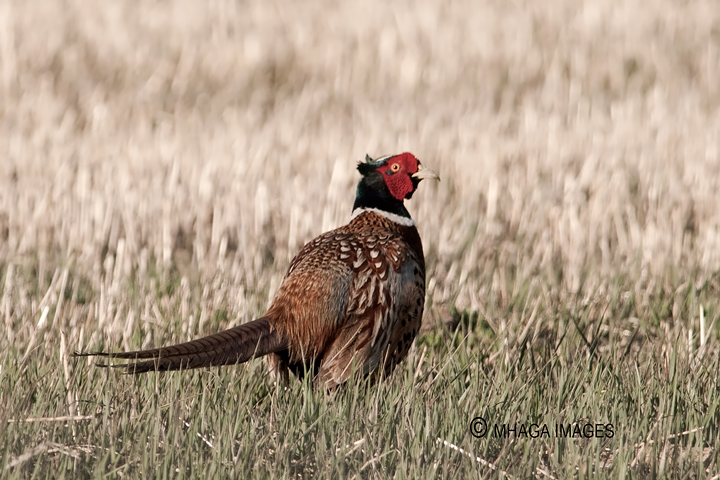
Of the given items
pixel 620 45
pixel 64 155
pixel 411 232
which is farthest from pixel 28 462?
pixel 620 45

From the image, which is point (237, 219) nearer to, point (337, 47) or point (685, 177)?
point (685, 177)

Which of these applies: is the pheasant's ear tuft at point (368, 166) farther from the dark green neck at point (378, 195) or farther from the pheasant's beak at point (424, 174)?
the pheasant's beak at point (424, 174)

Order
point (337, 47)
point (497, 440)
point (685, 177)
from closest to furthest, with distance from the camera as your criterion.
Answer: point (497, 440), point (685, 177), point (337, 47)

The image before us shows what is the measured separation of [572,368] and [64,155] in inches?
184

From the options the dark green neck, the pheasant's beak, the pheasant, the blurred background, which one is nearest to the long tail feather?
the pheasant

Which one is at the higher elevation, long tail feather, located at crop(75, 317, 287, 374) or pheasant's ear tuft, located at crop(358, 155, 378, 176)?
pheasant's ear tuft, located at crop(358, 155, 378, 176)

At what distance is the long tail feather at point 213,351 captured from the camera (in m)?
3.29

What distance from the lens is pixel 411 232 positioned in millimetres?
4363

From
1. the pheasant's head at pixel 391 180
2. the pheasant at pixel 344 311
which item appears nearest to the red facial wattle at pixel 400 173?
the pheasant's head at pixel 391 180

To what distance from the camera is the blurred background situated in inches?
245

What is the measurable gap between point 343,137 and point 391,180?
392 centimetres

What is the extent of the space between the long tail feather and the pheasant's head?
2.68 feet

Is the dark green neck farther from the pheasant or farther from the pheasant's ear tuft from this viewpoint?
the pheasant

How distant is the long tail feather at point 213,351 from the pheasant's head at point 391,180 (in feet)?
2.68
